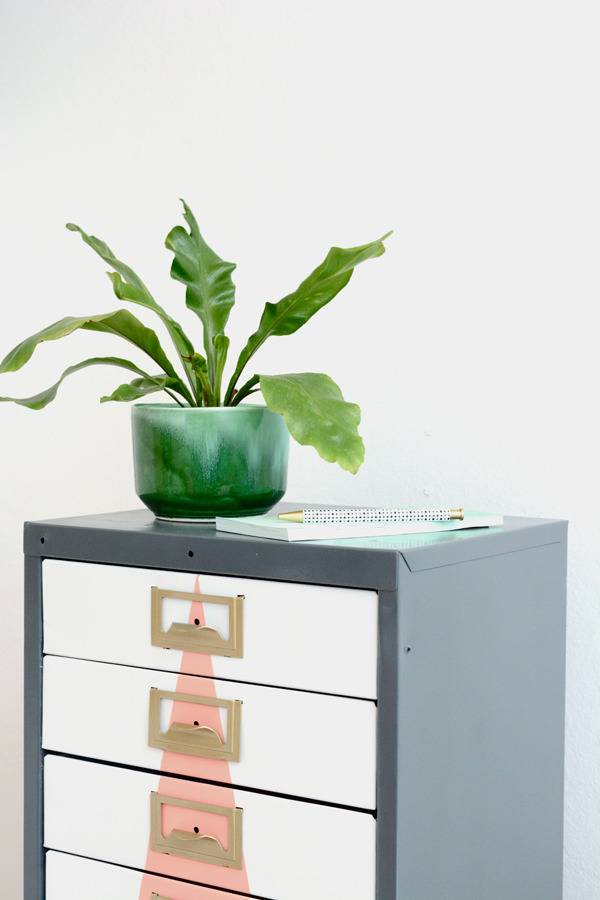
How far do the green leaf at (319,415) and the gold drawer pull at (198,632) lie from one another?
166 mm

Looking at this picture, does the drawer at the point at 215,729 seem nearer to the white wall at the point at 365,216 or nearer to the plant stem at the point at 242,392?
the plant stem at the point at 242,392

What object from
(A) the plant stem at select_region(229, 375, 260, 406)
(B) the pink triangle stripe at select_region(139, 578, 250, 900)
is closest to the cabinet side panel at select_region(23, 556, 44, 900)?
(B) the pink triangle stripe at select_region(139, 578, 250, 900)

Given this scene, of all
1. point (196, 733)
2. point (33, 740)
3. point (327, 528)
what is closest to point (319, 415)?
point (327, 528)

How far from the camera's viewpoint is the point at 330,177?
5.02ft

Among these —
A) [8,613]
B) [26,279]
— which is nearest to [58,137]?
[26,279]

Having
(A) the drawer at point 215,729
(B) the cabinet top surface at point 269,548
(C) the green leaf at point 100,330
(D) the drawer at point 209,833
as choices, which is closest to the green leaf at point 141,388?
(C) the green leaf at point 100,330

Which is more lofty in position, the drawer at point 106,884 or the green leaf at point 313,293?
the green leaf at point 313,293

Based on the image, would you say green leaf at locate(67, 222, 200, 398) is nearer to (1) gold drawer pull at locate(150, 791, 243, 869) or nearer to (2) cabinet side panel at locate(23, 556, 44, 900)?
(2) cabinet side panel at locate(23, 556, 44, 900)

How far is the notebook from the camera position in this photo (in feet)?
3.40

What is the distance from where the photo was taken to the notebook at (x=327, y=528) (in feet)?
3.40

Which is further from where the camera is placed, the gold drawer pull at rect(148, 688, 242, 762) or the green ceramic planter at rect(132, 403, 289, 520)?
the green ceramic planter at rect(132, 403, 289, 520)

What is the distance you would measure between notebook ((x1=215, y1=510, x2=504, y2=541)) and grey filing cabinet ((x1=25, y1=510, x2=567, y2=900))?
0.02 metres

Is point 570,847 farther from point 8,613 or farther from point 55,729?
point 8,613

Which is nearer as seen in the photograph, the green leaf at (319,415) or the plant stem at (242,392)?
the green leaf at (319,415)
